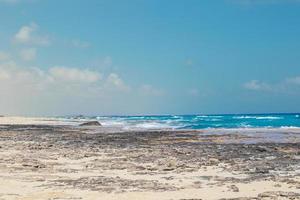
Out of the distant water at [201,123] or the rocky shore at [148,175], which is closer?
the rocky shore at [148,175]

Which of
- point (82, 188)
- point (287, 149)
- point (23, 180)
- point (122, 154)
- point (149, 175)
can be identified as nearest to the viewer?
point (82, 188)

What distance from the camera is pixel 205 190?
41.8 ft

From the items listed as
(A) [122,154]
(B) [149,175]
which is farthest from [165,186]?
(A) [122,154]

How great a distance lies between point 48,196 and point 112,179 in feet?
10.1

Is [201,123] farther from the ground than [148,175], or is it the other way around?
[201,123]

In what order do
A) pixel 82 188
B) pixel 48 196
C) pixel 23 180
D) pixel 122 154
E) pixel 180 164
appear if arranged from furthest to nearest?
pixel 122 154, pixel 180 164, pixel 23 180, pixel 82 188, pixel 48 196

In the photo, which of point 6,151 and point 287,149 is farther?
point 287,149

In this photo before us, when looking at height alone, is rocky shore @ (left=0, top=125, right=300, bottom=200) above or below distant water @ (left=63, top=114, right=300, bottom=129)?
below

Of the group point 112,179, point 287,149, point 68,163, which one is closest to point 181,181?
point 112,179

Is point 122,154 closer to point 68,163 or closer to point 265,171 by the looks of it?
point 68,163

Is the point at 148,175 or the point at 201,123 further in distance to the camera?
the point at 201,123

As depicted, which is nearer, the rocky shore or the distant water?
the rocky shore

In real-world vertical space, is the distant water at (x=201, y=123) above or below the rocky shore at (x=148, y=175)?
above

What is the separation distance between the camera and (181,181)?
555 inches
